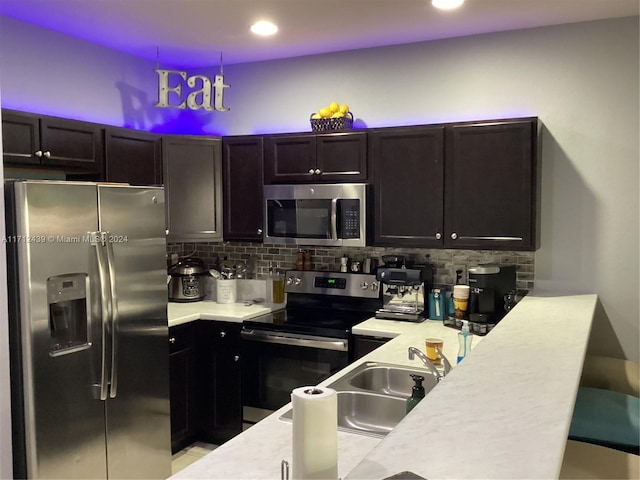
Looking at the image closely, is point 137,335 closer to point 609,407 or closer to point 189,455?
point 189,455

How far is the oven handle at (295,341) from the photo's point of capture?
3.39m

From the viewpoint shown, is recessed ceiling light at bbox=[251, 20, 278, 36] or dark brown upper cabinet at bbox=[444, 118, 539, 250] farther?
recessed ceiling light at bbox=[251, 20, 278, 36]

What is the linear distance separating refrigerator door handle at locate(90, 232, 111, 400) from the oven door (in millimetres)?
986

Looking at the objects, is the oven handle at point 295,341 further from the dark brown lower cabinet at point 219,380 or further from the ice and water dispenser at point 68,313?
the ice and water dispenser at point 68,313

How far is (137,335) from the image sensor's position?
3.07 meters

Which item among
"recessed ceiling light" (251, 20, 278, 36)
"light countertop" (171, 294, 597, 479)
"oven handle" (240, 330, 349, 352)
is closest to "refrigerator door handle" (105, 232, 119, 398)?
"oven handle" (240, 330, 349, 352)

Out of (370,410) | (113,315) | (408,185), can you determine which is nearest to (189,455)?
(113,315)

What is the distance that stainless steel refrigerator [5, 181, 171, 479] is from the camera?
8.43ft

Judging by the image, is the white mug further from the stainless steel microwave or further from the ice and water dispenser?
the ice and water dispenser

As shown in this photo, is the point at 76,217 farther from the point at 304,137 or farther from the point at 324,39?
the point at 324,39

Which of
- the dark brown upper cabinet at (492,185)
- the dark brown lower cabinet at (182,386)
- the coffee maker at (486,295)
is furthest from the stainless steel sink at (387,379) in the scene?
the dark brown lower cabinet at (182,386)

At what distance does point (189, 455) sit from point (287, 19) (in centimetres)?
276

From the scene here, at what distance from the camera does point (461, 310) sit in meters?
3.32

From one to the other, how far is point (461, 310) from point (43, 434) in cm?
224
